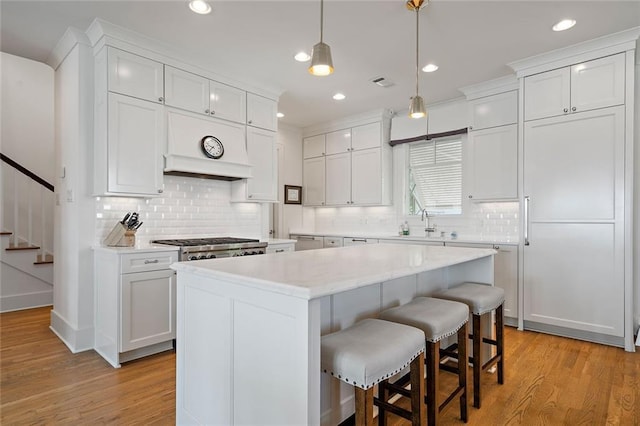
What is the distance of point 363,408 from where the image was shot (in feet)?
4.65

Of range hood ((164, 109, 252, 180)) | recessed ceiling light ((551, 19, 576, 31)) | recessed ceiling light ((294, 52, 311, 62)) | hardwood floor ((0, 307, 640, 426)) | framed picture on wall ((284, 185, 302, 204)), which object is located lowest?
hardwood floor ((0, 307, 640, 426))

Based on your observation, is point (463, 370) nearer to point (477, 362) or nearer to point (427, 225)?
point (477, 362)

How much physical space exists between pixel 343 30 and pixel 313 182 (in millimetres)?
3217

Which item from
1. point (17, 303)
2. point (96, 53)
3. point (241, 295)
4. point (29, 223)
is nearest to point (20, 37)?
point (96, 53)

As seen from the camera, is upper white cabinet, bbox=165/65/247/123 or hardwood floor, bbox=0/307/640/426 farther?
upper white cabinet, bbox=165/65/247/123

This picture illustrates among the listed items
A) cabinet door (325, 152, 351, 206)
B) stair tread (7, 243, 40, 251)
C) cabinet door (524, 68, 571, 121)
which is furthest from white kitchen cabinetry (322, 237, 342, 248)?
stair tread (7, 243, 40, 251)

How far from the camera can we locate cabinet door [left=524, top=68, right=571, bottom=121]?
3.39m

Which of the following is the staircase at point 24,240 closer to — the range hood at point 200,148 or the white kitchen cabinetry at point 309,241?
the range hood at point 200,148

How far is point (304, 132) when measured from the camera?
6184 mm

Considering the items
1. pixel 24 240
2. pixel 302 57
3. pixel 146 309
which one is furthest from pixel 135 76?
pixel 24 240

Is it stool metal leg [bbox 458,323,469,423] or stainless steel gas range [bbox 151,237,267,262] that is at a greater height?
stainless steel gas range [bbox 151,237,267,262]

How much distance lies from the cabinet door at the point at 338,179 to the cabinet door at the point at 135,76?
295 centimetres

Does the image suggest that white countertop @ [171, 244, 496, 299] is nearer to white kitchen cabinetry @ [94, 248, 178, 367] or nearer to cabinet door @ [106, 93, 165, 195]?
white kitchen cabinetry @ [94, 248, 178, 367]

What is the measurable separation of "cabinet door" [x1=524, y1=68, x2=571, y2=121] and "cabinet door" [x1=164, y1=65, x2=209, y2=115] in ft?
10.8
